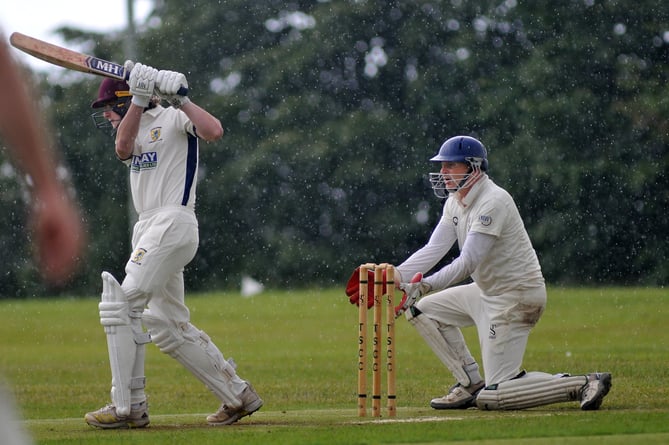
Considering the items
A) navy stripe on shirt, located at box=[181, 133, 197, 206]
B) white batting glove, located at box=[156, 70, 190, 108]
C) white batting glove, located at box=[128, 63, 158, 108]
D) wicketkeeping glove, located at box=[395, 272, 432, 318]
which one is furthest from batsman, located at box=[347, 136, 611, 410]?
white batting glove, located at box=[128, 63, 158, 108]

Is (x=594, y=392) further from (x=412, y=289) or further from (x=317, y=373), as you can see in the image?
(x=317, y=373)

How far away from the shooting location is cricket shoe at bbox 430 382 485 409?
8109 mm

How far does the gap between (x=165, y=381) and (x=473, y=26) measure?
2065 centimetres

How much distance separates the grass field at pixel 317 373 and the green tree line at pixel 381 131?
480cm

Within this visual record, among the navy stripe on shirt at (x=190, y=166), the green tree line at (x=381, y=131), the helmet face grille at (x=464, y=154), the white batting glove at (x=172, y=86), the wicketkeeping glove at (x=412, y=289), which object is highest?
the green tree line at (x=381, y=131)

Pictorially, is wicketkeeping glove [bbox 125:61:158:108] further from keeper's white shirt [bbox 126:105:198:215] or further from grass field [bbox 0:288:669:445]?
grass field [bbox 0:288:669:445]

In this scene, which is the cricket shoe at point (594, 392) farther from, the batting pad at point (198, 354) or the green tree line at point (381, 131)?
the green tree line at point (381, 131)

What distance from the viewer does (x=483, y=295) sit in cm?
805

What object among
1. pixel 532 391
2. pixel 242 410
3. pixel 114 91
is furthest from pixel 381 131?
pixel 242 410

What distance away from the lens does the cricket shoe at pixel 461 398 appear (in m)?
8.11

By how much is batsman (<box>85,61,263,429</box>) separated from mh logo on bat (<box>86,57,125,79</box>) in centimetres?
5

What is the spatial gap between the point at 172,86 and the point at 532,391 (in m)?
2.63

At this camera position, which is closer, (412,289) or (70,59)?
(70,59)

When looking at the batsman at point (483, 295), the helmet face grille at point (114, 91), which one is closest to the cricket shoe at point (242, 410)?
the batsman at point (483, 295)
